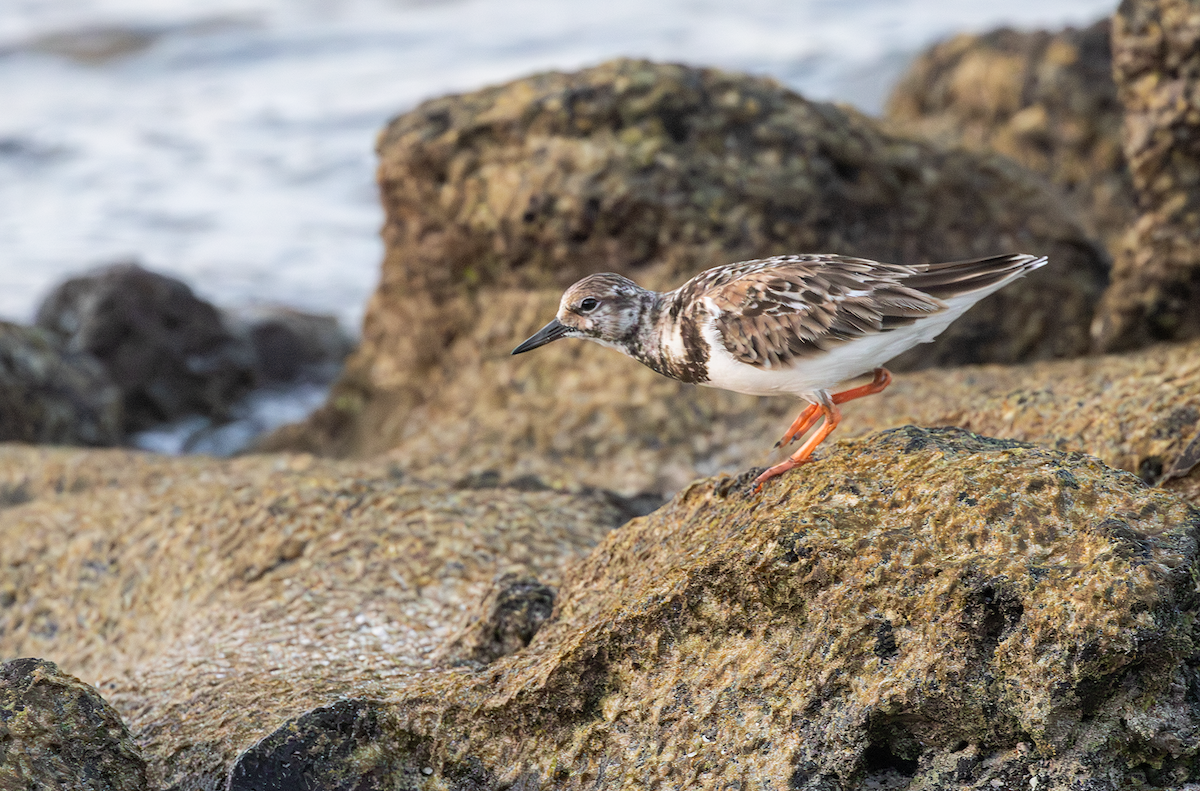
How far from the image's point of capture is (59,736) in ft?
13.3

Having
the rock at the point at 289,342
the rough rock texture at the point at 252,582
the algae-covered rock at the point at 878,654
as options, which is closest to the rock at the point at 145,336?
the rock at the point at 289,342

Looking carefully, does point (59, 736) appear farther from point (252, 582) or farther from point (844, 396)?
point (844, 396)

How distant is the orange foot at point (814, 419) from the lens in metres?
4.41

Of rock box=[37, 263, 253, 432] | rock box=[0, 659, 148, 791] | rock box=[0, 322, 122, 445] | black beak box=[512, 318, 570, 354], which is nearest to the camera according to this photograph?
rock box=[0, 659, 148, 791]

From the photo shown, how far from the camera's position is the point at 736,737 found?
145 inches

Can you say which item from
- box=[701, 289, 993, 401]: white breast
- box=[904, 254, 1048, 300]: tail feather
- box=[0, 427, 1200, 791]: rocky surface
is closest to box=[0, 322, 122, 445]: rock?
box=[0, 427, 1200, 791]: rocky surface

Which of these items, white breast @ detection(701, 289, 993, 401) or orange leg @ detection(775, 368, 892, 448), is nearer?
white breast @ detection(701, 289, 993, 401)

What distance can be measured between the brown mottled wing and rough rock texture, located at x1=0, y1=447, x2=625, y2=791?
1715 mm

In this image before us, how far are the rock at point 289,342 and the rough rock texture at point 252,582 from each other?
18.2ft

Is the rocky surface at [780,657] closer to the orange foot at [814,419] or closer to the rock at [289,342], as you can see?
the orange foot at [814,419]

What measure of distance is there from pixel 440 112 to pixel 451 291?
1494 mm

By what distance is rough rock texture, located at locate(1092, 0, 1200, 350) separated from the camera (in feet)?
24.0

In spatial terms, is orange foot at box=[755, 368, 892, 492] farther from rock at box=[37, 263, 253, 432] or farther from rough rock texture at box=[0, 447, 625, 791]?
rock at box=[37, 263, 253, 432]

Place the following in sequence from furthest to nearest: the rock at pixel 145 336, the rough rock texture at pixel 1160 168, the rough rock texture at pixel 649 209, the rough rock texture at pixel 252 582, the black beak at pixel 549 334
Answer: the rock at pixel 145 336
the rough rock texture at pixel 649 209
the rough rock texture at pixel 1160 168
the black beak at pixel 549 334
the rough rock texture at pixel 252 582
